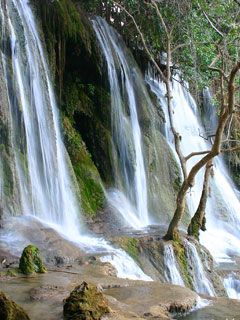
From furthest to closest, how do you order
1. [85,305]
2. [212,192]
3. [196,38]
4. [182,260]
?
1. [212,192]
2. [196,38]
3. [182,260]
4. [85,305]

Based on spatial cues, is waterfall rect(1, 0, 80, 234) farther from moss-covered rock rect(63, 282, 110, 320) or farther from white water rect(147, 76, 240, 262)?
moss-covered rock rect(63, 282, 110, 320)

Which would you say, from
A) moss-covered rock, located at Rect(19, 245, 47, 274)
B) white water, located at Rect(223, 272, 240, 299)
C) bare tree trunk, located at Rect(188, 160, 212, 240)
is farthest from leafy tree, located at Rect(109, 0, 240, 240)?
moss-covered rock, located at Rect(19, 245, 47, 274)

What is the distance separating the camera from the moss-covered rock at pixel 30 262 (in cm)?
854

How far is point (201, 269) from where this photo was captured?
11641 millimetres

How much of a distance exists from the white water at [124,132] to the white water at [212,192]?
1.76 m

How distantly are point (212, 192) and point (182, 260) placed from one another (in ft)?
30.1

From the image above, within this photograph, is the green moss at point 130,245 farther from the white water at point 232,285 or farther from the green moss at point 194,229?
the white water at point 232,285

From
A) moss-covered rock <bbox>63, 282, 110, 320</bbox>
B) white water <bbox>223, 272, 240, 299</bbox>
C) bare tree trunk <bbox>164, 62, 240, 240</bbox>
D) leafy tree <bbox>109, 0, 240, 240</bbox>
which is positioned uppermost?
leafy tree <bbox>109, 0, 240, 240</bbox>

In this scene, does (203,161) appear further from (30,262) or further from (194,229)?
(30,262)

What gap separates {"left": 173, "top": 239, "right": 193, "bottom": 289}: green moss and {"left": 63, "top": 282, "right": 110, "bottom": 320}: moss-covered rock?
507cm

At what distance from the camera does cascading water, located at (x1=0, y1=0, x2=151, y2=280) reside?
41.5 feet

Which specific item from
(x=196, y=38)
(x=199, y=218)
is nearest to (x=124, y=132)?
(x=196, y=38)

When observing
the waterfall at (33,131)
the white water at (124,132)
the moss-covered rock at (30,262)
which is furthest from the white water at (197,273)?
the white water at (124,132)

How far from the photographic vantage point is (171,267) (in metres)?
11.2
